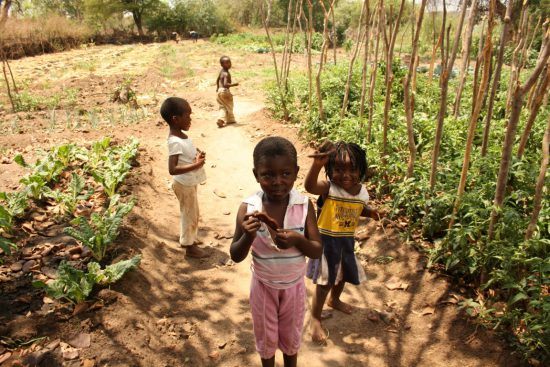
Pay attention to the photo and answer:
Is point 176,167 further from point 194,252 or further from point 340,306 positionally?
point 340,306

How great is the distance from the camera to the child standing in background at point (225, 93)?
7.46 m

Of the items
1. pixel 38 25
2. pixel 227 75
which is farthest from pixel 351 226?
pixel 38 25

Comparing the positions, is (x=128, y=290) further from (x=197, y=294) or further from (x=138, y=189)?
(x=138, y=189)

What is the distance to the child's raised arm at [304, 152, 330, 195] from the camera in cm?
216

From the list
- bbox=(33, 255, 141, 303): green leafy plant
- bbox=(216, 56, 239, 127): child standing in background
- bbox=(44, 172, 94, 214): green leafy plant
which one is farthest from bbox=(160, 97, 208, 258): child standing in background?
bbox=(216, 56, 239, 127): child standing in background

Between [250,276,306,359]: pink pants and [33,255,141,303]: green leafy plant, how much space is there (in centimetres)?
134

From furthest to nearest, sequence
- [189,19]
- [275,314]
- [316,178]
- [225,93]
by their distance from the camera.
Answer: [189,19]
[225,93]
[316,178]
[275,314]

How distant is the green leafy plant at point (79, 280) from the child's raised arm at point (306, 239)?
5.43ft

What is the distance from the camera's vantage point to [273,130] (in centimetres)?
726

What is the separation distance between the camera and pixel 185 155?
3.34m

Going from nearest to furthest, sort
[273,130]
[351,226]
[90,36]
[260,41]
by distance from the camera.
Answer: [351,226] < [273,130] < [260,41] < [90,36]

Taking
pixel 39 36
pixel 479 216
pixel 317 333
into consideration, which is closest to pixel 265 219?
pixel 317 333

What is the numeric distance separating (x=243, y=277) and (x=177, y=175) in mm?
1161

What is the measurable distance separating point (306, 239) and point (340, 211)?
0.70 metres
